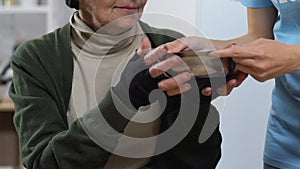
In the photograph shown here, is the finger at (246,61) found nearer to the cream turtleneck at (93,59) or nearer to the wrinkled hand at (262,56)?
the wrinkled hand at (262,56)

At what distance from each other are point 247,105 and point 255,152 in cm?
13

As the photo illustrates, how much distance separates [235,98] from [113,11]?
0.51m

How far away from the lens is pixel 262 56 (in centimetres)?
72

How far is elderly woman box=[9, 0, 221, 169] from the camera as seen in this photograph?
0.80m

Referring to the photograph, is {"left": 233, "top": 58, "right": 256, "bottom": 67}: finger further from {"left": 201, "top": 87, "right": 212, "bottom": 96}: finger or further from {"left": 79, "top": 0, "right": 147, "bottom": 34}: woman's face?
{"left": 79, "top": 0, "right": 147, "bottom": 34}: woman's face

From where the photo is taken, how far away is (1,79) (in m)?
2.32

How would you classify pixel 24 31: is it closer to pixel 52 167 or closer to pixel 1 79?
pixel 1 79

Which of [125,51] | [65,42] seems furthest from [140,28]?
[65,42]

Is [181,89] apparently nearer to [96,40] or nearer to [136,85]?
[136,85]

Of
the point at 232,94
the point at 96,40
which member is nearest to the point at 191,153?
the point at 96,40

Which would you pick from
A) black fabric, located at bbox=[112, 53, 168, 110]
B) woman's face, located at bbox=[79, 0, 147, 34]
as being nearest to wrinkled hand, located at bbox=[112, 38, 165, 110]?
black fabric, located at bbox=[112, 53, 168, 110]

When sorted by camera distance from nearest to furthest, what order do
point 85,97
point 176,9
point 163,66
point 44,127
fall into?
point 163,66, point 44,127, point 85,97, point 176,9

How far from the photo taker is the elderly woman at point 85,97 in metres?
0.80

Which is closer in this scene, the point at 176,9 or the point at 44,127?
the point at 44,127
